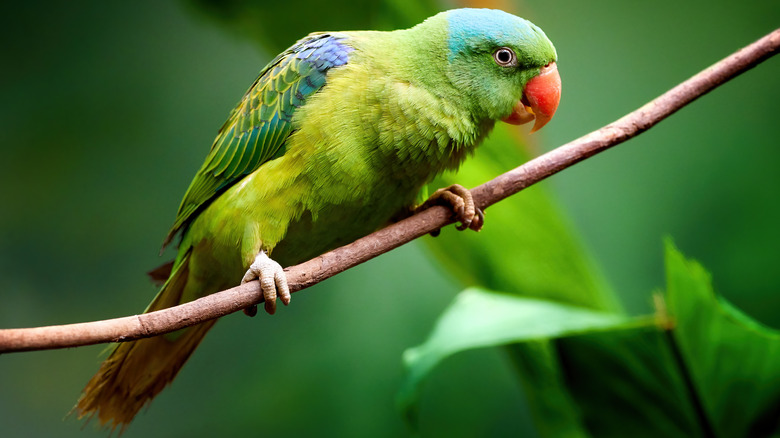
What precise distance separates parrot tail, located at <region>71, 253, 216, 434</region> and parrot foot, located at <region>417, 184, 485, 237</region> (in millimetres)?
689

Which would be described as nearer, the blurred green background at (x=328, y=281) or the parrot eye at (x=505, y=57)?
the parrot eye at (x=505, y=57)

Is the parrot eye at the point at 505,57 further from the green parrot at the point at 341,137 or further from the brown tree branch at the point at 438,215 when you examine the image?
the brown tree branch at the point at 438,215

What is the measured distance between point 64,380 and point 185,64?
1.35m

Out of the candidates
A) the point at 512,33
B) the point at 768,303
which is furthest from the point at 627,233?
the point at 512,33

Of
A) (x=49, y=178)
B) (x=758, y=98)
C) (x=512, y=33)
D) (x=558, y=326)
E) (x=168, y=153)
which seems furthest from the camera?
(x=758, y=98)

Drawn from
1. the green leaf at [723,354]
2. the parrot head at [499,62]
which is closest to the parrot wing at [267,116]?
the parrot head at [499,62]

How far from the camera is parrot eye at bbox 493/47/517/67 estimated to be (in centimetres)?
150

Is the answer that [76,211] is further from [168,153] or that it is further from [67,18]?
[67,18]

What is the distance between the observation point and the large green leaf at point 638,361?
5.82 feet

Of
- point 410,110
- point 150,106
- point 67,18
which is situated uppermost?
point 67,18

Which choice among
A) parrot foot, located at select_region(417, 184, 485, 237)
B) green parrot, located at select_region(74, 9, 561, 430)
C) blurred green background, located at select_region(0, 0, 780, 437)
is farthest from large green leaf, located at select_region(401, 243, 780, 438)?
blurred green background, located at select_region(0, 0, 780, 437)

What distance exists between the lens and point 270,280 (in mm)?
1404

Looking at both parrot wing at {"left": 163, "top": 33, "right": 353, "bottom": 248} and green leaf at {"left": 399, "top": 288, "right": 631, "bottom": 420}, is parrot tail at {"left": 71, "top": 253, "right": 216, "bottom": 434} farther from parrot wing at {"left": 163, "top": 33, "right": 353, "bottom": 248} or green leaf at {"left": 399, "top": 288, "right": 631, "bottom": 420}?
green leaf at {"left": 399, "top": 288, "right": 631, "bottom": 420}

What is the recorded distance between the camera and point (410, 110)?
148cm
